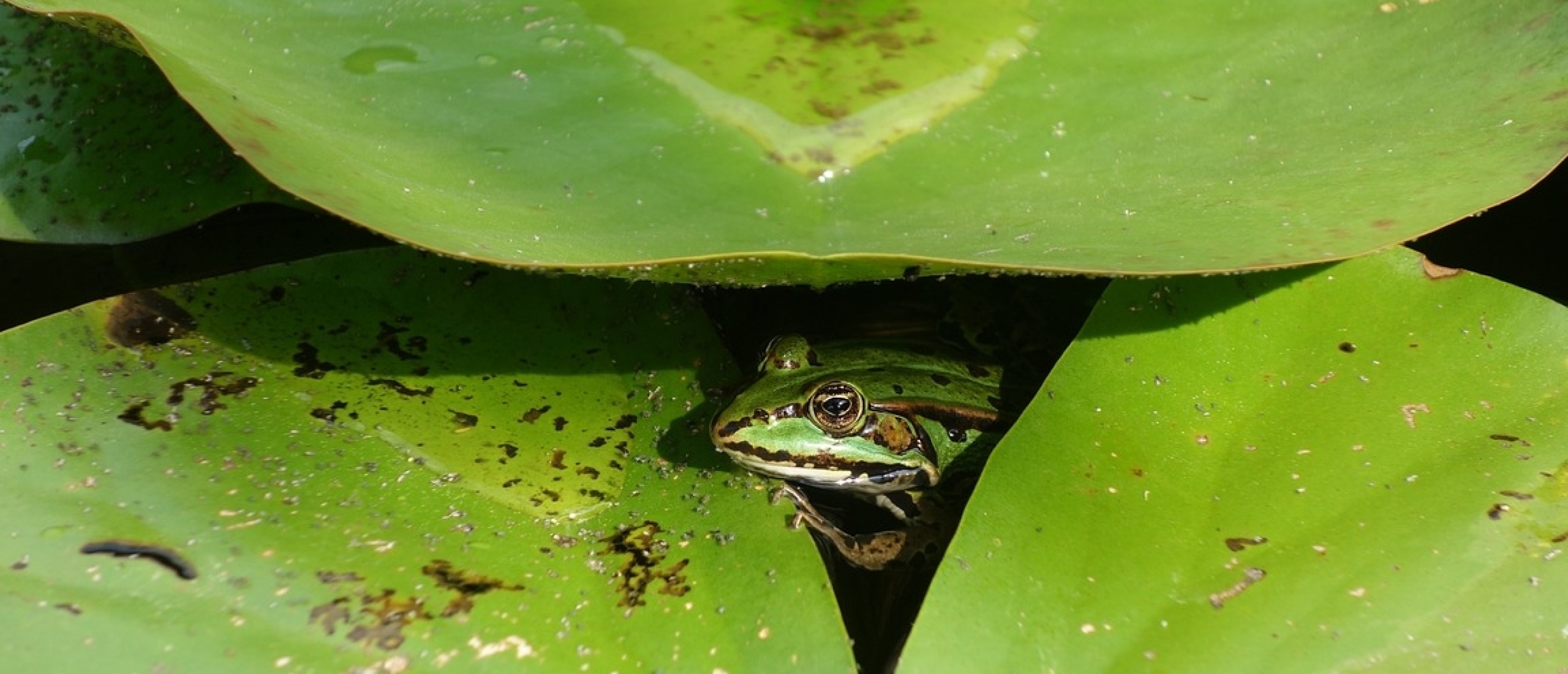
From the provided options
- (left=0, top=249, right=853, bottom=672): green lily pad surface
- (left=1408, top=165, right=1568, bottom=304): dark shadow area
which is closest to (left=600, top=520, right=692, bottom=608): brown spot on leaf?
(left=0, top=249, right=853, bottom=672): green lily pad surface

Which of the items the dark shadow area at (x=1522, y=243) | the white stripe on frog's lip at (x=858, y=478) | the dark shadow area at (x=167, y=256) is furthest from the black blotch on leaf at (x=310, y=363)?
the dark shadow area at (x=1522, y=243)

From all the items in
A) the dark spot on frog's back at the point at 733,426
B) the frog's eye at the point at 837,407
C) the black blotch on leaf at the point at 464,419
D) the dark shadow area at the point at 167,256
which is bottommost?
the frog's eye at the point at 837,407

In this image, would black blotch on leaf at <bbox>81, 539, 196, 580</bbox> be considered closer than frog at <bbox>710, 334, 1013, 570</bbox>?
Yes

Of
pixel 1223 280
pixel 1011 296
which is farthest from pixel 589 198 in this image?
pixel 1011 296

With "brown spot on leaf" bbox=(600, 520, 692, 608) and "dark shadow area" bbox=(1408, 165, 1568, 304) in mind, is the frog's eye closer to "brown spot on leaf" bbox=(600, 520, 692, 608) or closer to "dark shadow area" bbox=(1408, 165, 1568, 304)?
"brown spot on leaf" bbox=(600, 520, 692, 608)

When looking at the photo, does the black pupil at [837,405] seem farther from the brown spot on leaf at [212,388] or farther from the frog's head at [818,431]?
the brown spot on leaf at [212,388]

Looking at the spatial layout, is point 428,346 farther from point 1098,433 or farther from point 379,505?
point 1098,433

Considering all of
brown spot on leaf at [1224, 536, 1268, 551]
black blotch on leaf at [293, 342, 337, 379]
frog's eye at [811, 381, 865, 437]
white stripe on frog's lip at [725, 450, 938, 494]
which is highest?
black blotch on leaf at [293, 342, 337, 379]
